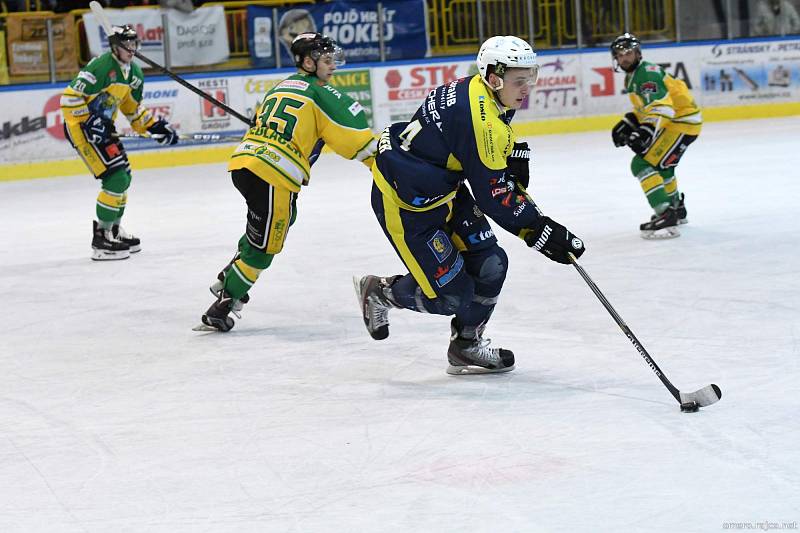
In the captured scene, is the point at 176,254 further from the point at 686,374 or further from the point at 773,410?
the point at 773,410

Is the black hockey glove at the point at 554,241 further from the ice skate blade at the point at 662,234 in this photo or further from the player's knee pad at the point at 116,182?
the player's knee pad at the point at 116,182

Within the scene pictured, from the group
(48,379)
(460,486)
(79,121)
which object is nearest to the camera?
(460,486)

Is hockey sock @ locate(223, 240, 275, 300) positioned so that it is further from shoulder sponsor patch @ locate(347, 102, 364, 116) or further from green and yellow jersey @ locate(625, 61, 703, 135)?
green and yellow jersey @ locate(625, 61, 703, 135)

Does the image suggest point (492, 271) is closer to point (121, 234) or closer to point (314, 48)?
point (314, 48)

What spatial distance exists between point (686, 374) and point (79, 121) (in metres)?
4.45

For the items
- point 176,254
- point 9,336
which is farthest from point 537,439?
point 176,254

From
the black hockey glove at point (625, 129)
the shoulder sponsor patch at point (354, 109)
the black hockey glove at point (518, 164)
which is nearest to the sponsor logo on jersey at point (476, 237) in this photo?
the black hockey glove at point (518, 164)

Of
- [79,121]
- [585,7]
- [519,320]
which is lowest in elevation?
[519,320]

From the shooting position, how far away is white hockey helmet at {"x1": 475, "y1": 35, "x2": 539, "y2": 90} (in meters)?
3.62

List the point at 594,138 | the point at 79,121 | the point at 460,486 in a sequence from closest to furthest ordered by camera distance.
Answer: the point at 460,486
the point at 79,121
the point at 594,138

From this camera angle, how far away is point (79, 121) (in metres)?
7.02

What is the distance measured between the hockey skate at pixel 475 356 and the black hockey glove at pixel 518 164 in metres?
0.54

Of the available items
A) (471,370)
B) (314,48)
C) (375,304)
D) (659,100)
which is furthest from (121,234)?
(471,370)

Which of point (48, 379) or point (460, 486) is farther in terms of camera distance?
point (48, 379)
